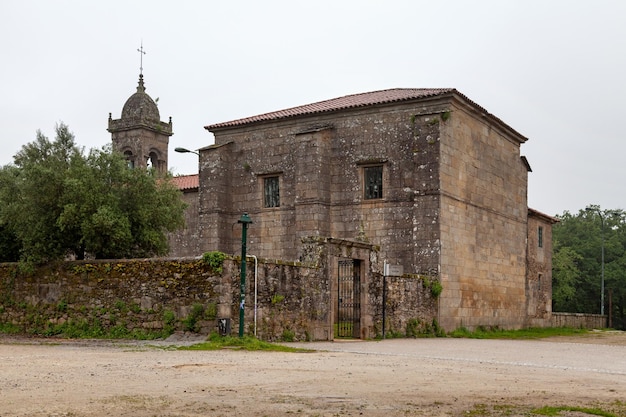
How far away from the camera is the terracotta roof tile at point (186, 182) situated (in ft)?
127

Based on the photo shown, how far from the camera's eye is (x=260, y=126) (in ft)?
108

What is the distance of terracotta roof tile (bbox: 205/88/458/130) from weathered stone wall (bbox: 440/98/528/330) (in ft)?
5.39

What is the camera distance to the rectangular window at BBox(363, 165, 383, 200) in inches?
1187

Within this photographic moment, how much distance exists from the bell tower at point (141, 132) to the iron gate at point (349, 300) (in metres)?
38.3

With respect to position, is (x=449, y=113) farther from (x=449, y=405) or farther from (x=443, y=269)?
(x=449, y=405)

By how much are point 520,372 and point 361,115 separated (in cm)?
1840

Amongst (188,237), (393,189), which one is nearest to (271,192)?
(393,189)

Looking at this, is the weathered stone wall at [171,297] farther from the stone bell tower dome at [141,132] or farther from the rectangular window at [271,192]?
the stone bell tower dome at [141,132]

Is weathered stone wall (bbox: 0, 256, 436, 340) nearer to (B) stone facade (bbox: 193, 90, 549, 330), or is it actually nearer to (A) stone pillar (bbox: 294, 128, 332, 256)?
(B) stone facade (bbox: 193, 90, 549, 330)

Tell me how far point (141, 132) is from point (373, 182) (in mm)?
34389

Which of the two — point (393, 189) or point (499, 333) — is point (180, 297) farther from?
point (499, 333)

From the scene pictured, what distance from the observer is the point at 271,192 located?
3256cm

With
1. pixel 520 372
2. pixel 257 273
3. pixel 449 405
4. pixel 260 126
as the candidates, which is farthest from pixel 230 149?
pixel 449 405

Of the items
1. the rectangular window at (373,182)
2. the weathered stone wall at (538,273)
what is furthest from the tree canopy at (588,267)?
the rectangular window at (373,182)
